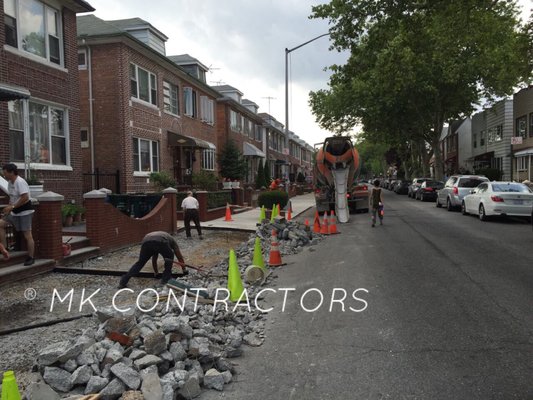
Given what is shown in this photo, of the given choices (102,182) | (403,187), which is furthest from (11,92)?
(403,187)

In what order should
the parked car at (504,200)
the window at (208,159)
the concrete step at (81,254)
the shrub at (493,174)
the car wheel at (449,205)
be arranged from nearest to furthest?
the concrete step at (81,254), the parked car at (504,200), the car wheel at (449,205), the window at (208,159), the shrub at (493,174)

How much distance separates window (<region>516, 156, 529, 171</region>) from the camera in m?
32.6

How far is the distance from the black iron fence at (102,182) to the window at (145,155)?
1385 millimetres

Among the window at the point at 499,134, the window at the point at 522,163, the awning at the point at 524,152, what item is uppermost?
the window at the point at 499,134

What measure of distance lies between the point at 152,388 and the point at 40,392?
826 millimetres

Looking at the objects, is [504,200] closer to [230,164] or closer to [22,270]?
[22,270]

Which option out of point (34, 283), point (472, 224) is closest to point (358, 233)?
point (472, 224)

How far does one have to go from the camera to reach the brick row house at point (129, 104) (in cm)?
1928

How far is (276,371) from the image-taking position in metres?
4.55

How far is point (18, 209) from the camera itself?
811cm

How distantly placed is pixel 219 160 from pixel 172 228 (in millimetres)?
18617

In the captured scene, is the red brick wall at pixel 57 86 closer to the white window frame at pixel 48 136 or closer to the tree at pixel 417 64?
the white window frame at pixel 48 136

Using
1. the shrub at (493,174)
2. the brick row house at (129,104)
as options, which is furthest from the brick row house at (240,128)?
the shrub at (493,174)

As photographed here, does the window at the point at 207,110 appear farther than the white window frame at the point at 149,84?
Yes
